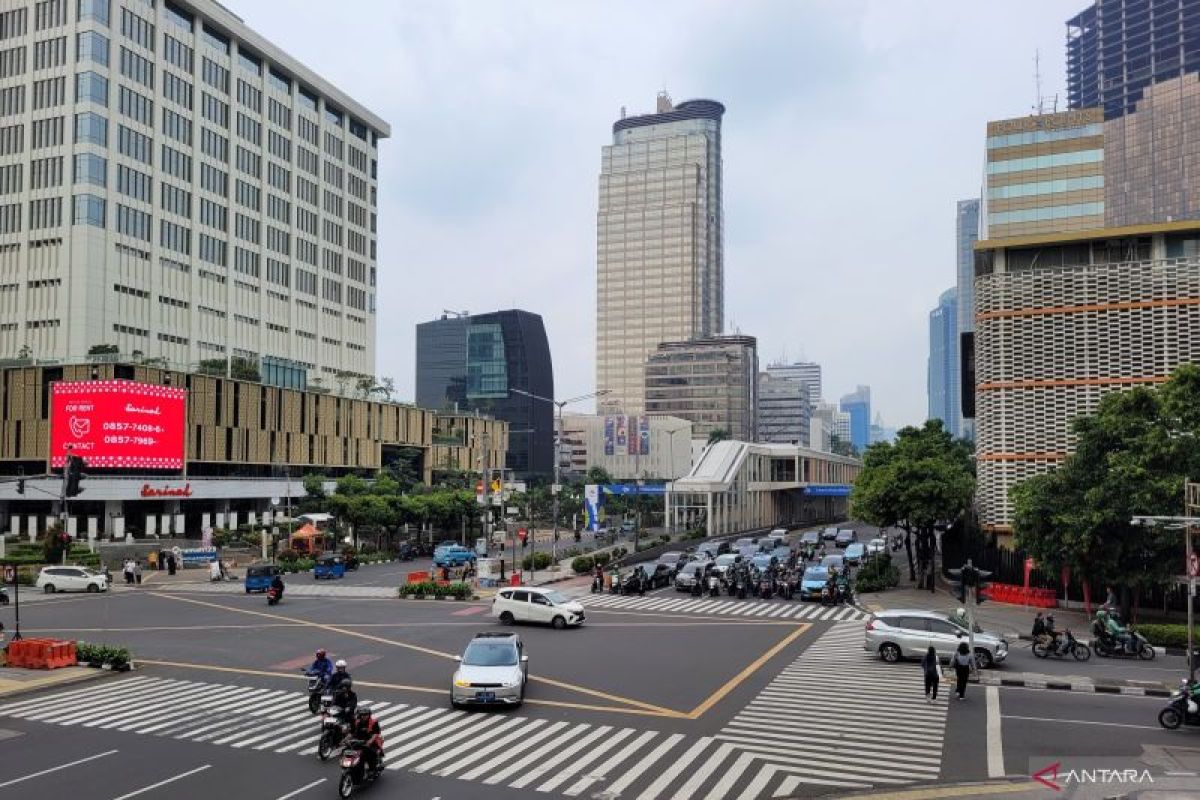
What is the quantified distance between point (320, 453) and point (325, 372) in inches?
806

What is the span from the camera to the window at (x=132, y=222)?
87.6m

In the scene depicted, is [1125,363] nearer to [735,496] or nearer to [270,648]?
[270,648]

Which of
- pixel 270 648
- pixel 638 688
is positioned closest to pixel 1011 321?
pixel 638 688

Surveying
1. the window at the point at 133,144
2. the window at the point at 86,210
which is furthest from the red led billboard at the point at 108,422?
the window at the point at 133,144

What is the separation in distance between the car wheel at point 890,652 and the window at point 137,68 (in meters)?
88.2

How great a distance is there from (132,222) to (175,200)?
690 centimetres

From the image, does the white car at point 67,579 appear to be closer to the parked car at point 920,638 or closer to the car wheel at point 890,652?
the parked car at point 920,638

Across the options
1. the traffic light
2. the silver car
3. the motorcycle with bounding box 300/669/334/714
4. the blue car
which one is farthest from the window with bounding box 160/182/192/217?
the silver car

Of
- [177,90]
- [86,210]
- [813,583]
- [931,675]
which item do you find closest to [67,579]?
[813,583]

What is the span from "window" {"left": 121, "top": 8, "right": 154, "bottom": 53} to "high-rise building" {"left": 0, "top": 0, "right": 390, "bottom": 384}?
19cm

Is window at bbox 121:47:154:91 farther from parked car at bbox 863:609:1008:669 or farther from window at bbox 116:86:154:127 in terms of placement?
parked car at bbox 863:609:1008:669

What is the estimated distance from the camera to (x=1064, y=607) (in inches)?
1588

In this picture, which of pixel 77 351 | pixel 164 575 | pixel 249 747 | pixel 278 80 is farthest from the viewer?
pixel 278 80

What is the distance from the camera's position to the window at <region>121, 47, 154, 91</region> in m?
88.1
